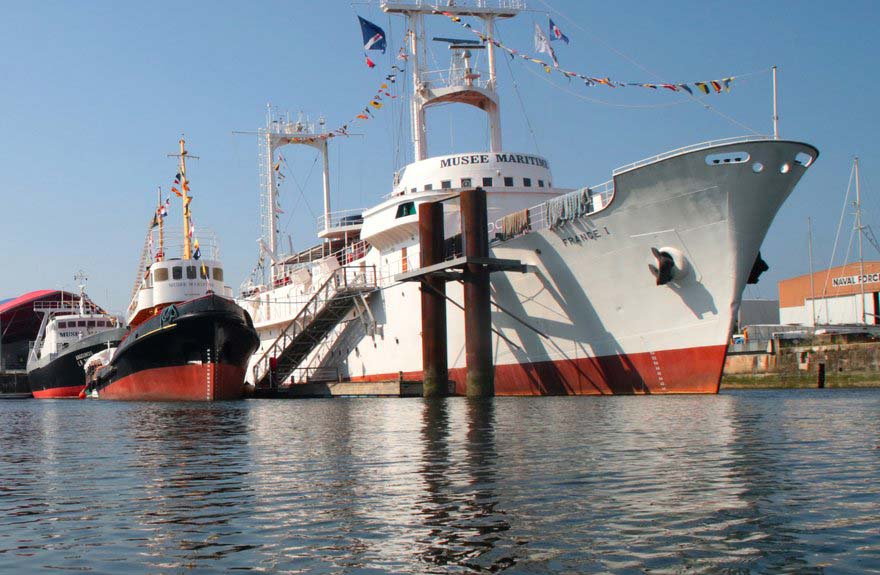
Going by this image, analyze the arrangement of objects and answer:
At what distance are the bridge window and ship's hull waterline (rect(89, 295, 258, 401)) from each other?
284 inches

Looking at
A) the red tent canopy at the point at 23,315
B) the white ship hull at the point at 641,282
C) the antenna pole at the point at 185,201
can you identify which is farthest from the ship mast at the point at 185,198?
the red tent canopy at the point at 23,315

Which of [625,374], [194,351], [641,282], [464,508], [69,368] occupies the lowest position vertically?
[464,508]

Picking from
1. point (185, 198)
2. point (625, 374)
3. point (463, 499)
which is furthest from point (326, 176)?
point (463, 499)

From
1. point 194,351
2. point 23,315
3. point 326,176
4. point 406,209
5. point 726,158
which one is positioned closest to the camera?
point 726,158

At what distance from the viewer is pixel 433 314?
2908cm

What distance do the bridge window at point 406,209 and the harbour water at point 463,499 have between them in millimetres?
16308

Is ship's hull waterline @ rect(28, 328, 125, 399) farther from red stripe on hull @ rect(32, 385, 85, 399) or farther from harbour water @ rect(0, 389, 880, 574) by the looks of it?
harbour water @ rect(0, 389, 880, 574)

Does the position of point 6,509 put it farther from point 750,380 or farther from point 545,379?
point 750,380

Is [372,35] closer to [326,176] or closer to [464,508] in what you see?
[326,176]

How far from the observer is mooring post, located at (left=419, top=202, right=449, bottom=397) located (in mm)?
28891

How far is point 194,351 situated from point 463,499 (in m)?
27.5

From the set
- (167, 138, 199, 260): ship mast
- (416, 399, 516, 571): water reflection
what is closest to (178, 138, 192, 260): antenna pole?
(167, 138, 199, 260): ship mast

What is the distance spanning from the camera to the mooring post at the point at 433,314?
28891 mm

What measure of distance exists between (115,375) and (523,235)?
825 inches
